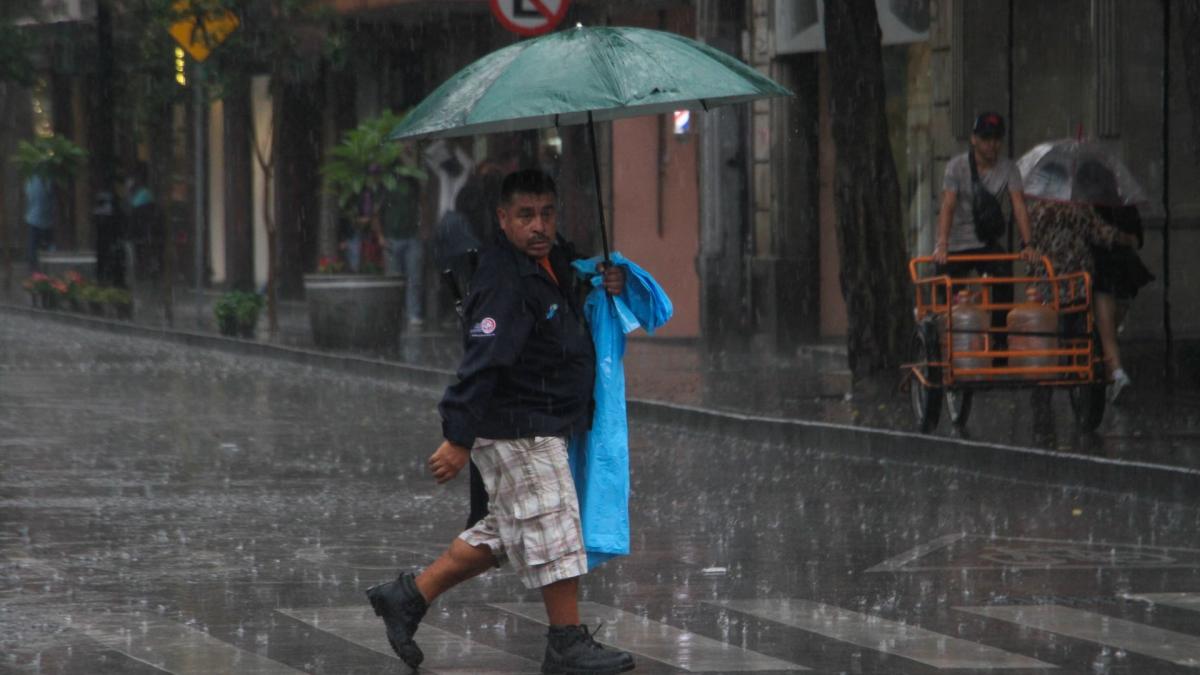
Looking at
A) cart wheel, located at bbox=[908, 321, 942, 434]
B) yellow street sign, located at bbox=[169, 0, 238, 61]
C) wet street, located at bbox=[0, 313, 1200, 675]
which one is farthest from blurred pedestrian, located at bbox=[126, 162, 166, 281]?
cart wheel, located at bbox=[908, 321, 942, 434]

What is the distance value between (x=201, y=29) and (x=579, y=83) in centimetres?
1909

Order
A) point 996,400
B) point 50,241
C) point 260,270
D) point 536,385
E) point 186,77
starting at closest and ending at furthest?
1. point 536,385
2. point 996,400
3. point 186,77
4. point 260,270
5. point 50,241

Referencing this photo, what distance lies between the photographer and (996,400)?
54.4 ft

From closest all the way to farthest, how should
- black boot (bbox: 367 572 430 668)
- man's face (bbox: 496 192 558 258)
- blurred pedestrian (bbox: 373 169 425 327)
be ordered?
1. man's face (bbox: 496 192 558 258)
2. black boot (bbox: 367 572 430 668)
3. blurred pedestrian (bbox: 373 169 425 327)

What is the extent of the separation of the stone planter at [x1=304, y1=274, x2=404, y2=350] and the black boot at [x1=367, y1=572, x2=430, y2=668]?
1535cm

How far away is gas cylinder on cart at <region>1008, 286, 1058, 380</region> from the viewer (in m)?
13.9

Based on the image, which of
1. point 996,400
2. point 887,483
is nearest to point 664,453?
point 887,483

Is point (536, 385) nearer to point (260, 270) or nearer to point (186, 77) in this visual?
point (186, 77)

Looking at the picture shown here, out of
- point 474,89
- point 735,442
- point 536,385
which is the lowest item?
point 735,442

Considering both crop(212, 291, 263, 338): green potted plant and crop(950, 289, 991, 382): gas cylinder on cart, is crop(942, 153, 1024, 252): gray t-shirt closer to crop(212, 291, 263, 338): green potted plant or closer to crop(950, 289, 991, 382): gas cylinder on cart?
crop(950, 289, 991, 382): gas cylinder on cart

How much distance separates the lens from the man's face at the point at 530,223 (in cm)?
723

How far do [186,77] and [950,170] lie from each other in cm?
1526

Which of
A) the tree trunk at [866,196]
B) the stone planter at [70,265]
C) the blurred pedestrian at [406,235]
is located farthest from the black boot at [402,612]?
the stone planter at [70,265]

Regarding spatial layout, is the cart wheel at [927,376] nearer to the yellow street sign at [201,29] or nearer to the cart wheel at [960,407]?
the cart wheel at [960,407]
